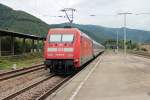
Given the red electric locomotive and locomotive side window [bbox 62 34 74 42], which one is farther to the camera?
locomotive side window [bbox 62 34 74 42]

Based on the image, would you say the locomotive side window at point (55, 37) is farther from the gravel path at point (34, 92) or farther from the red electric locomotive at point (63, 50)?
the gravel path at point (34, 92)

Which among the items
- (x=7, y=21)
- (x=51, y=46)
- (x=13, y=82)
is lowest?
(x=13, y=82)

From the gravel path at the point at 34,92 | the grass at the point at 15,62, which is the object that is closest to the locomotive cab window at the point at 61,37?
the gravel path at the point at 34,92

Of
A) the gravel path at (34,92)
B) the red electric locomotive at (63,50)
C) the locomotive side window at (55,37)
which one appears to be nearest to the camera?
the gravel path at (34,92)

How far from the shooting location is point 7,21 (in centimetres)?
13038

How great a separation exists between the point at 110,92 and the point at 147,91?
1416 millimetres

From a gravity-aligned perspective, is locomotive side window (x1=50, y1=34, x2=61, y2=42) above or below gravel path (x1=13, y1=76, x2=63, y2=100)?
above

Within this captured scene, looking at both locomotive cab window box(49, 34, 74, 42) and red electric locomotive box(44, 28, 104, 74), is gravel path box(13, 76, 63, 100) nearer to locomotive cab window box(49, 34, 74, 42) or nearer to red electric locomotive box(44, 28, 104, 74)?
red electric locomotive box(44, 28, 104, 74)

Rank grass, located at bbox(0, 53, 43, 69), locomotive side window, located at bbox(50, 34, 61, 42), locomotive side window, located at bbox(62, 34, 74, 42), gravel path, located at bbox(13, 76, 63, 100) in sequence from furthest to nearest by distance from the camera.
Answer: grass, located at bbox(0, 53, 43, 69) → locomotive side window, located at bbox(50, 34, 61, 42) → locomotive side window, located at bbox(62, 34, 74, 42) → gravel path, located at bbox(13, 76, 63, 100)

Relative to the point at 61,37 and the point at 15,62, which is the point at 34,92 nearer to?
the point at 61,37

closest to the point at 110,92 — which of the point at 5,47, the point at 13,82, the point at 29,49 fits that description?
the point at 13,82

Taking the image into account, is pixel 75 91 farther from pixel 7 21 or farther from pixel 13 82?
pixel 7 21

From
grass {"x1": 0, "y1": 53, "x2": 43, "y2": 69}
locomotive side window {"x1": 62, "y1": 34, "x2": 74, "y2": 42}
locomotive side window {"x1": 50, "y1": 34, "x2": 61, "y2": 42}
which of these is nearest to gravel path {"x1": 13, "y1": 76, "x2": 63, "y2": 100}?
locomotive side window {"x1": 62, "y1": 34, "x2": 74, "y2": 42}

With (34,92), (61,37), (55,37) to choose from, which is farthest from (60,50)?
(34,92)
